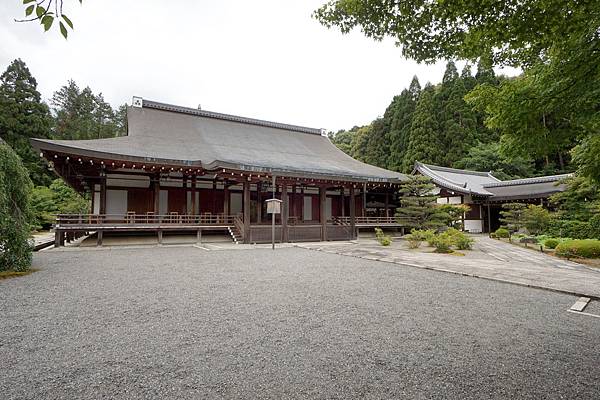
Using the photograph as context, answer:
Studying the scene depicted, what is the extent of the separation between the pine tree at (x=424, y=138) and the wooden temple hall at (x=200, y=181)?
14069 millimetres

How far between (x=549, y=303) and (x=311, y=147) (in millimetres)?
18128

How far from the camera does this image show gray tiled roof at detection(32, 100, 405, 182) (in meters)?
11.7

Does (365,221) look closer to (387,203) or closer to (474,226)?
(387,203)

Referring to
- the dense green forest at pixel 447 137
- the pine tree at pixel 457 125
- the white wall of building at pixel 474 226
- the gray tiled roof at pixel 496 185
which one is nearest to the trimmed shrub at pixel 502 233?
the gray tiled roof at pixel 496 185

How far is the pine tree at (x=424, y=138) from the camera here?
31094mm

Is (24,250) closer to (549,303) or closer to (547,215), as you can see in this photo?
(549,303)

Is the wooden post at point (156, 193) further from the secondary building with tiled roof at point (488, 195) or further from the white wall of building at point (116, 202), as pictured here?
the secondary building with tiled roof at point (488, 195)

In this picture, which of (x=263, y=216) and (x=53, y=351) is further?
(x=263, y=216)

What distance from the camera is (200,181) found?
14562 millimetres

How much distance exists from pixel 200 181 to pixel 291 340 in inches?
504

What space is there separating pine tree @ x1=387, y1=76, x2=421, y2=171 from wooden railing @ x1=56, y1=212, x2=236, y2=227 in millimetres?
25322

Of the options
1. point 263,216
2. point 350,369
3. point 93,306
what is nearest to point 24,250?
point 93,306

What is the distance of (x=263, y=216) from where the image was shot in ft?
52.2

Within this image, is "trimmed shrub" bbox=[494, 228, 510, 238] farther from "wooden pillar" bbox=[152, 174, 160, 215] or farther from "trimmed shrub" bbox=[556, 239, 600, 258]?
"wooden pillar" bbox=[152, 174, 160, 215]
